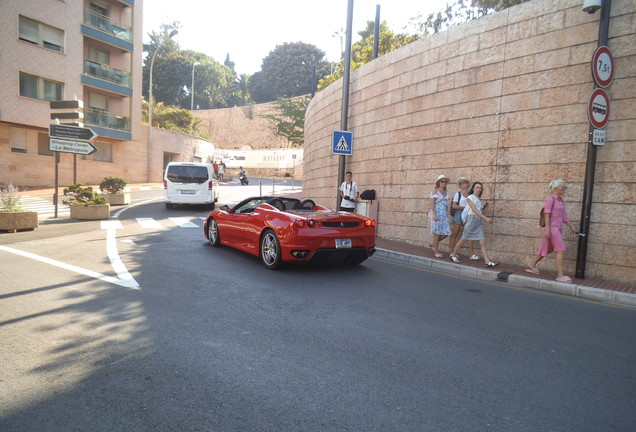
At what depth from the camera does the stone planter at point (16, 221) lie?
9.81m

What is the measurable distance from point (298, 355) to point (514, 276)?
474 cm

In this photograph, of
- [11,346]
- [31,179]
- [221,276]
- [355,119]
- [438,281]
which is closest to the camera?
[11,346]

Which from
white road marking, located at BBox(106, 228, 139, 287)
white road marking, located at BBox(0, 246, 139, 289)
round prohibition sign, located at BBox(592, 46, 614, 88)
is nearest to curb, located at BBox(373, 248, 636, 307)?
round prohibition sign, located at BBox(592, 46, 614, 88)

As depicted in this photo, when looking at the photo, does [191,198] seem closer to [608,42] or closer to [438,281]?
[438,281]

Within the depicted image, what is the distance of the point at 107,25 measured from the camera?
27.1 m

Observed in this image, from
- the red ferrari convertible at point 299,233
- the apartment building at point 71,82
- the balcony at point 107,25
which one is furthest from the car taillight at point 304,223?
the balcony at point 107,25

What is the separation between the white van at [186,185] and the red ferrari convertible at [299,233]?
9041 mm

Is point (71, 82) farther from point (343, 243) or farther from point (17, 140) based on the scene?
point (343, 243)

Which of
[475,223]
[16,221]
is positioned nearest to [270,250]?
[475,223]

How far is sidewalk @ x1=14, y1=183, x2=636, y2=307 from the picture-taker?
580 centimetres

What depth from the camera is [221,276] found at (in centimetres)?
592

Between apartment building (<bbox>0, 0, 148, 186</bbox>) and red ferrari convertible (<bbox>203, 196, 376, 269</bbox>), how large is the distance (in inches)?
674

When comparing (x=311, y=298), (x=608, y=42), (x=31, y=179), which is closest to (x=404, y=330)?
(x=311, y=298)

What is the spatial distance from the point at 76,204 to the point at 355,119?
362 inches
